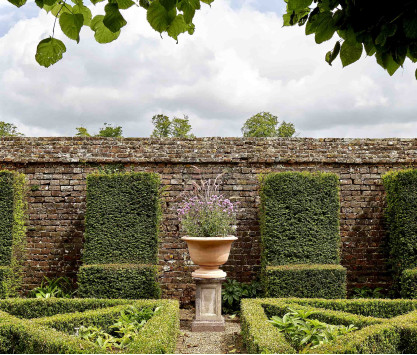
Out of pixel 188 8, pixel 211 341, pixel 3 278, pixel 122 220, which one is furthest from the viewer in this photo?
pixel 122 220

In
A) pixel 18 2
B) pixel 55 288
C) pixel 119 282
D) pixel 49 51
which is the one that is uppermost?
pixel 18 2

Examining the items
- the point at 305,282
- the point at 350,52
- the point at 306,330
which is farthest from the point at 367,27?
the point at 305,282

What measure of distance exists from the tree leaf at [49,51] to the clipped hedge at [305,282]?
5.54 m

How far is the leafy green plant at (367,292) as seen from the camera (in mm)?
7516

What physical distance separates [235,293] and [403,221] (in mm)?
3124

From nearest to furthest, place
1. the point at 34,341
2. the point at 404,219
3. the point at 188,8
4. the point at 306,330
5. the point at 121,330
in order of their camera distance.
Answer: the point at 188,8 → the point at 34,341 → the point at 306,330 → the point at 121,330 → the point at 404,219

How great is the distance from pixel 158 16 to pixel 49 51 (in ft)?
1.69

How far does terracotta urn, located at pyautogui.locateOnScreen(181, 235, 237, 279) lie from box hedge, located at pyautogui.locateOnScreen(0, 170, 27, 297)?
3.27 metres

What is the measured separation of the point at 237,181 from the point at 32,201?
3.89m

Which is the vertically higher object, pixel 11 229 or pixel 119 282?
pixel 11 229

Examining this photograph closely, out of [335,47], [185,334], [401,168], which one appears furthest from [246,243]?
[335,47]

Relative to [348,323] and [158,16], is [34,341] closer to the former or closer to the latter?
[348,323]

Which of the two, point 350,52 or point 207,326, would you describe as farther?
point 207,326

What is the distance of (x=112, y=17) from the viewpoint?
1889 mm
